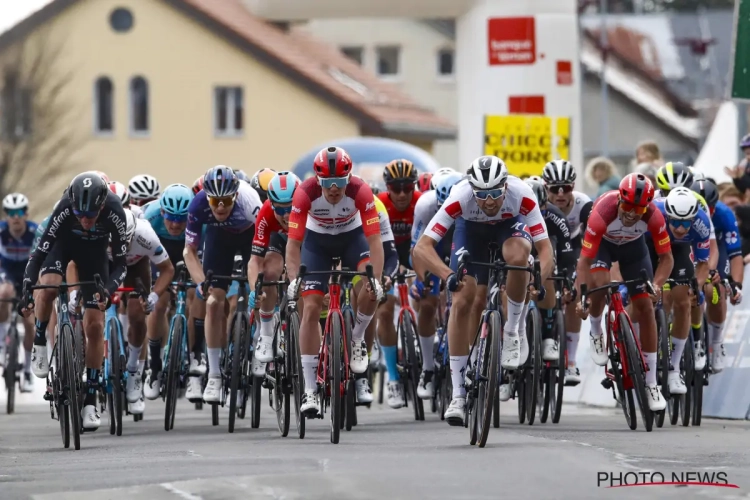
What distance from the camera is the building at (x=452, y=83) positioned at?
2736 inches

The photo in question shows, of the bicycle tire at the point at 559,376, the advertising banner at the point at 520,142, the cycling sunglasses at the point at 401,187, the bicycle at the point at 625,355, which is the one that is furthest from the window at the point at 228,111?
the bicycle at the point at 625,355

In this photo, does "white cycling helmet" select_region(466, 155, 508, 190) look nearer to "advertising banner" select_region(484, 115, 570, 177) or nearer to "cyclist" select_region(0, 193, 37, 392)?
"advertising banner" select_region(484, 115, 570, 177)

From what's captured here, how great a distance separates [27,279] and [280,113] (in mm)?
39462

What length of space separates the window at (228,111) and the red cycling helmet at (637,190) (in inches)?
1559

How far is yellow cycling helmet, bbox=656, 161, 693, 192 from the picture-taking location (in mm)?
14594

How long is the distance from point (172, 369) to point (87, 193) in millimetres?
2163

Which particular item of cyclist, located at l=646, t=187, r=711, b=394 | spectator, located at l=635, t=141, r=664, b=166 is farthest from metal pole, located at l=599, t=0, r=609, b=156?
cyclist, located at l=646, t=187, r=711, b=394

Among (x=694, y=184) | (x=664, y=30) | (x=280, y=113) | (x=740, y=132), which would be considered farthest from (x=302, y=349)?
(x=664, y=30)

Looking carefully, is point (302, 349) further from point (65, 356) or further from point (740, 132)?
point (740, 132)

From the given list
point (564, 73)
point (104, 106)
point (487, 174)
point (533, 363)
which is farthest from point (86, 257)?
point (104, 106)

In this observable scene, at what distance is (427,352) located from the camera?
49.3 feet

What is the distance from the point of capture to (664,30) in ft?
285

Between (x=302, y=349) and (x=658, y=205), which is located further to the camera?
(x=658, y=205)

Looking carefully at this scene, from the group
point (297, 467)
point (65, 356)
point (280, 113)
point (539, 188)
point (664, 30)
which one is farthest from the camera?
point (664, 30)
